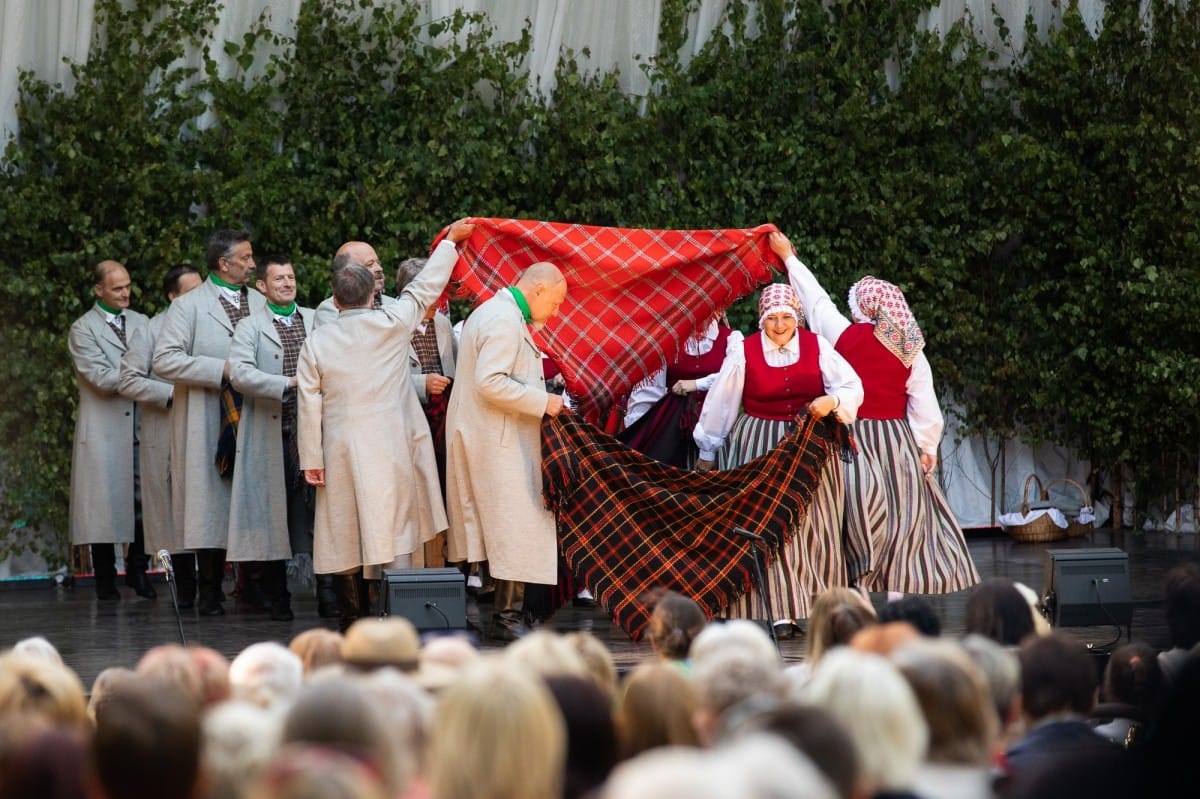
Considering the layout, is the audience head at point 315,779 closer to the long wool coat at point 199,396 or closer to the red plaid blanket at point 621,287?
the red plaid blanket at point 621,287

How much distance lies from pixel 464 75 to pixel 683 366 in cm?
279

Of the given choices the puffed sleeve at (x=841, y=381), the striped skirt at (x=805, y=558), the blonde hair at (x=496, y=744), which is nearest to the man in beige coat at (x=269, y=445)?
the striped skirt at (x=805, y=558)

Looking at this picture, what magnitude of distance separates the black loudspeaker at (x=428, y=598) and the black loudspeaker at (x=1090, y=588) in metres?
2.23

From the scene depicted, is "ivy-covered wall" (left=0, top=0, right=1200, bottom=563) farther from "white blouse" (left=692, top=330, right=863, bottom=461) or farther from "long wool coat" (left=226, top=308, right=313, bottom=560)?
"white blouse" (left=692, top=330, right=863, bottom=461)

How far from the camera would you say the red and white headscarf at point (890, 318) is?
7.07m

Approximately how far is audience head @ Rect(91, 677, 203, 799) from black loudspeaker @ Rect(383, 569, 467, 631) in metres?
3.20

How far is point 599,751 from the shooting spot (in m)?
2.88

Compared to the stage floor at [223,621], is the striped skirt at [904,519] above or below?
above

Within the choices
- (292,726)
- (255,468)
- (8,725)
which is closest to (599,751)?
(292,726)

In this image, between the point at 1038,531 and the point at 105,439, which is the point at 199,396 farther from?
the point at 1038,531

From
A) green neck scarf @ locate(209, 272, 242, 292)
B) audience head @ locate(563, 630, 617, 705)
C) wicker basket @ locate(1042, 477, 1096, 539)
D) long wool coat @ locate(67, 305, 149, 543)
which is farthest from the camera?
wicker basket @ locate(1042, 477, 1096, 539)

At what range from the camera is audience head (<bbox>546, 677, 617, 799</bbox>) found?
286 cm

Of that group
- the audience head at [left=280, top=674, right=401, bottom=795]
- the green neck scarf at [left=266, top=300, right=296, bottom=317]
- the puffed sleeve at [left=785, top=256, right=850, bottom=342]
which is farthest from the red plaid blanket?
the audience head at [left=280, top=674, right=401, bottom=795]

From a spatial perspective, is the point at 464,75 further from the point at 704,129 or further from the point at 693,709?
the point at 693,709
